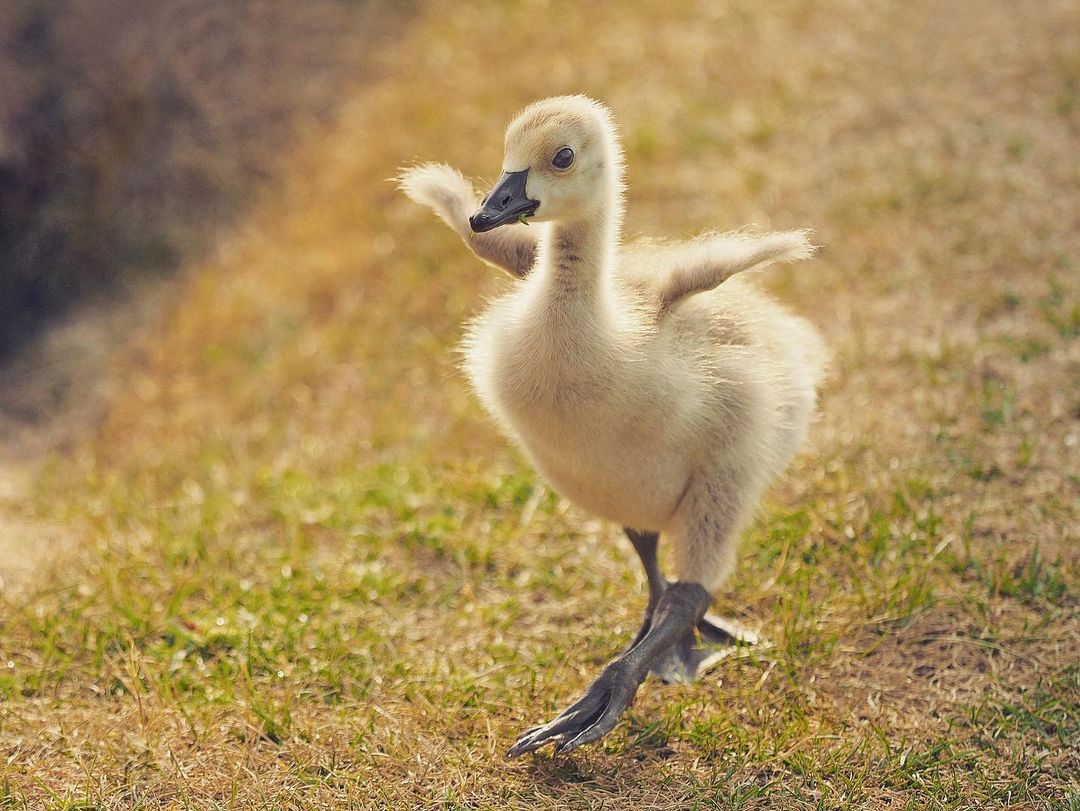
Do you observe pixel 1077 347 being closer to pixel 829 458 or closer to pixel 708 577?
pixel 829 458

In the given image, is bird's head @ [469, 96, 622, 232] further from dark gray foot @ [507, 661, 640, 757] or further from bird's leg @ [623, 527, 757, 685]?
dark gray foot @ [507, 661, 640, 757]

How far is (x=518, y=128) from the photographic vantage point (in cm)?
296

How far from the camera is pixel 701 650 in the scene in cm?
358

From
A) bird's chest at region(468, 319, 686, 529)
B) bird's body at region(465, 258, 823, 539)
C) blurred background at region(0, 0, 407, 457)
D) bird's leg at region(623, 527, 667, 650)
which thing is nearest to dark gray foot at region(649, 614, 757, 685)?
bird's leg at region(623, 527, 667, 650)

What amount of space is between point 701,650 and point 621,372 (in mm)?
1101

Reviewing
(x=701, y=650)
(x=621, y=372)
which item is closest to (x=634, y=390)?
(x=621, y=372)

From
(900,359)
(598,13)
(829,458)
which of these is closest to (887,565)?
(829,458)

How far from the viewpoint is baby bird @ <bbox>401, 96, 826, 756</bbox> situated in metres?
2.96

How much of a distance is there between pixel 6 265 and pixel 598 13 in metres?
4.52

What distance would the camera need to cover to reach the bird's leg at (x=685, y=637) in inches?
136

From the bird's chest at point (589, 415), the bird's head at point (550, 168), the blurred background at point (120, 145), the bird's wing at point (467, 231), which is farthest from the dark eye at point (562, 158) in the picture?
the blurred background at point (120, 145)

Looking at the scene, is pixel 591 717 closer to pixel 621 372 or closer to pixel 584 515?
pixel 621 372

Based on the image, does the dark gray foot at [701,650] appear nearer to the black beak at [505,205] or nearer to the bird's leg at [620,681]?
the bird's leg at [620,681]

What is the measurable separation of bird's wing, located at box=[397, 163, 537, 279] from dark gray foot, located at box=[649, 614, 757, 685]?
4.12ft
